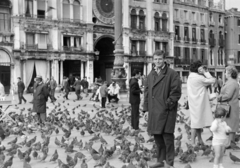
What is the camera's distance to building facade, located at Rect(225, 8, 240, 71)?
63344 millimetres

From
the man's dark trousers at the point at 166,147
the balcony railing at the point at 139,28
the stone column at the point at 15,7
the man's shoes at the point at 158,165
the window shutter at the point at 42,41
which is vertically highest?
the stone column at the point at 15,7

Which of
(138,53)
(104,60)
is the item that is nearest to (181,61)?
(138,53)

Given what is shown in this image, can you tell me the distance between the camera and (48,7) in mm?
41469

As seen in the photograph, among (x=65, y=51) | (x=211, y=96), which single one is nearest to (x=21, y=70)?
(x=65, y=51)

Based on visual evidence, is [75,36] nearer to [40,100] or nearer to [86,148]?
[40,100]

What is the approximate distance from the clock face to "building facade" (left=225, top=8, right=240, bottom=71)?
26.4 m

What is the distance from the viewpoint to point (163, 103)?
6.43 metres

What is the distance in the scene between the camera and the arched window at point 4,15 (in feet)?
125

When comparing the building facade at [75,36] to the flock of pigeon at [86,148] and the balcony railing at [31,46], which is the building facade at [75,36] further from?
the flock of pigeon at [86,148]

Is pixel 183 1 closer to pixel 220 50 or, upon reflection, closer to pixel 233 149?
pixel 220 50

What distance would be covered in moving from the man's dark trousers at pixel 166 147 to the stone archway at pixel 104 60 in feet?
135

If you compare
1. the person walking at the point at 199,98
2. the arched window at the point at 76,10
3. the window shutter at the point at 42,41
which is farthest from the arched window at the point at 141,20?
the person walking at the point at 199,98

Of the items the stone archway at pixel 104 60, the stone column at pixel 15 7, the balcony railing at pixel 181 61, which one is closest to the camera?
the stone column at pixel 15 7

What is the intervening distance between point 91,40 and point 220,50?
27.3 m
